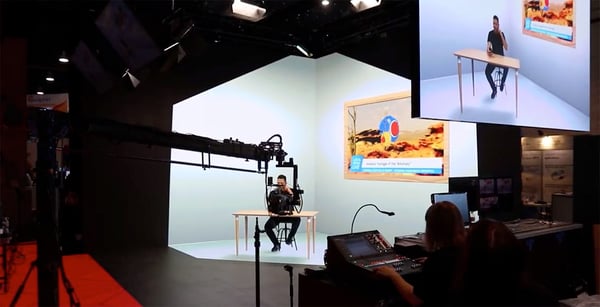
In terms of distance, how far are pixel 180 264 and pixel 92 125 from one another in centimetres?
374

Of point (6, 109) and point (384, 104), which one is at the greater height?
point (384, 104)

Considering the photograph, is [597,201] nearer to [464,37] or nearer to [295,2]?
[464,37]

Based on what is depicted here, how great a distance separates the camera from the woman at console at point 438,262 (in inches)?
77.1

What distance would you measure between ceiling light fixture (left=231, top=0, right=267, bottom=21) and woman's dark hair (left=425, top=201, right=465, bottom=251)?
4482 millimetres

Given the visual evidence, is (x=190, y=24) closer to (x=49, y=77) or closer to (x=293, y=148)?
(x=49, y=77)

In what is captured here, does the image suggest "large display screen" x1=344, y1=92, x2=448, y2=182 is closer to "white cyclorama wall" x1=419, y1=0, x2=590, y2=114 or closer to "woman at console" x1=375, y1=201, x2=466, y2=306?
"white cyclorama wall" x1=419, y1=0, x2=590, y2=114

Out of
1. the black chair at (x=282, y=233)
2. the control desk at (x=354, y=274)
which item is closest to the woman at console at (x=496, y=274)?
the control desk at (x=354, y=274)

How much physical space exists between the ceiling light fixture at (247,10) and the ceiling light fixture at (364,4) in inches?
47.7

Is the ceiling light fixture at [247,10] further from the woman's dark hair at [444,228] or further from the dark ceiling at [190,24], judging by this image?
the woman's dark hair at [444,228]

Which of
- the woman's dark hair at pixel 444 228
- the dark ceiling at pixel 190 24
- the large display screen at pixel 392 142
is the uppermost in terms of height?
the dark ceiling at pixel 190 24

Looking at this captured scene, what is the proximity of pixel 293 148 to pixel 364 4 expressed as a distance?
353 cm

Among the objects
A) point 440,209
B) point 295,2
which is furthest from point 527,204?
point 440,209

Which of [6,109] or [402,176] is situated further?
[402,176]

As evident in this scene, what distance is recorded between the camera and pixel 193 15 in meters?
5.72
